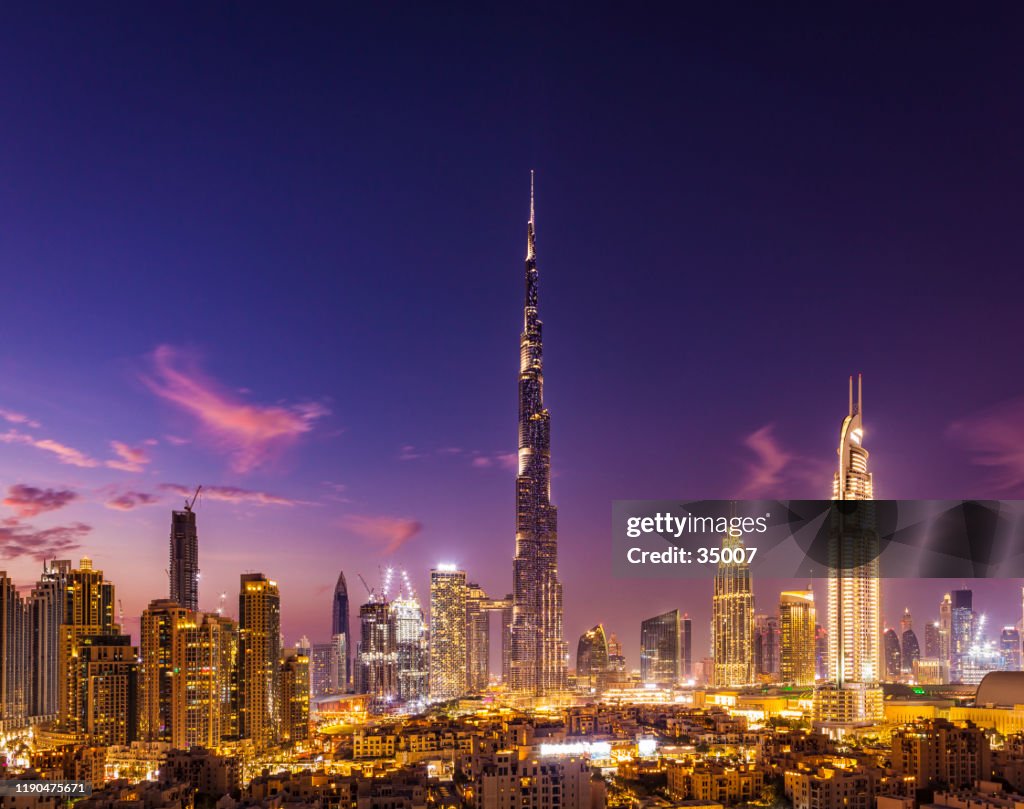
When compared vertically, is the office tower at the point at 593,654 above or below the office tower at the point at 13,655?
below

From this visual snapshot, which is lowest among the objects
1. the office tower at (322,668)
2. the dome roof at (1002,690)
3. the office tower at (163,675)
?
the office tower at (322,668)

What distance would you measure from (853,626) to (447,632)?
16.7 meters

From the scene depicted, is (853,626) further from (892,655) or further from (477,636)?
(477,636)

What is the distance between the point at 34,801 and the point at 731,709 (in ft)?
59.0

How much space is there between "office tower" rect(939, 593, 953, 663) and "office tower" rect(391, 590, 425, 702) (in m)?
15.6

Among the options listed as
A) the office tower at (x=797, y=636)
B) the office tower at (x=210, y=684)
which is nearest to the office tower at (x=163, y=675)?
the office tower at (x=210, y=684)

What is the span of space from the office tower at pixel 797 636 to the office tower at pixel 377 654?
11.6 metres

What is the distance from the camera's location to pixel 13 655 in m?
21.2

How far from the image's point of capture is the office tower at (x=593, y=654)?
36.4 meters

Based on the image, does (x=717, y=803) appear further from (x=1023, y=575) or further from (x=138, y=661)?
(x=138, y=661)

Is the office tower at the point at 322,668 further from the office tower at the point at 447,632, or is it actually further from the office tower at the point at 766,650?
the office tower at the point at 766,650

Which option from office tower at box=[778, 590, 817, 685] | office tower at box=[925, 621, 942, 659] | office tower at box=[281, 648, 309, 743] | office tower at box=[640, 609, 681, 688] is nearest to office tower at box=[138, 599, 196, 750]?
office tower at box=[281, 648, 309, 743]

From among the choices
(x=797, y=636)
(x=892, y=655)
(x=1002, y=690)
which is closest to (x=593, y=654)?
(x=797, y=636)

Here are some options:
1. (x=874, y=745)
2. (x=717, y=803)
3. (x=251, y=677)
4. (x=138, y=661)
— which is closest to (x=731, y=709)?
(x=874, y=745)
